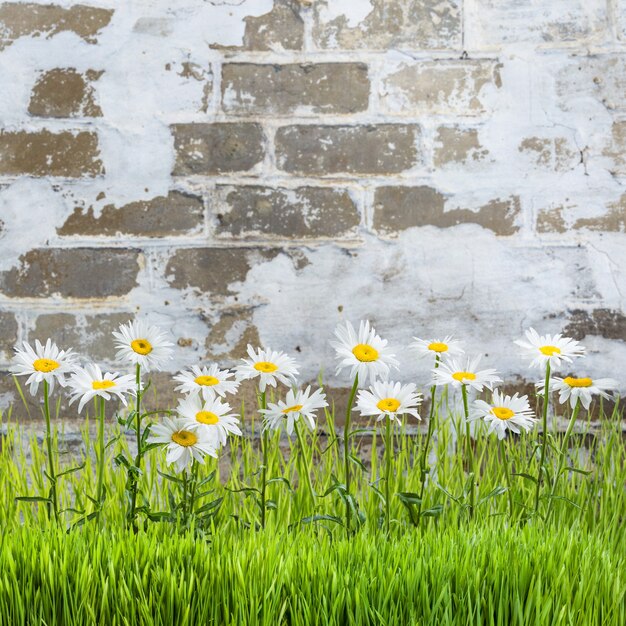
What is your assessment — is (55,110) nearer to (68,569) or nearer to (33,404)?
(33,404)

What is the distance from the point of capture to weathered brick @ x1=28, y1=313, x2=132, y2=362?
72.4 inches

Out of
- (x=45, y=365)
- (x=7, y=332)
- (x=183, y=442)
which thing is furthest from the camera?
(x=7, y=332)

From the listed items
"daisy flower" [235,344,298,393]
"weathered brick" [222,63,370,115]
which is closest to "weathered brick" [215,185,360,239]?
"weathered brick" [222,63,370,115]

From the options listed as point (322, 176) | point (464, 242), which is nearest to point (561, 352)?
point (464, 242)

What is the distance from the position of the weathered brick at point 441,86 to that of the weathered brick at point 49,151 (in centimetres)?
70

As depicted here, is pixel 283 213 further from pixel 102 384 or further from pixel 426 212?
pixel 102 384

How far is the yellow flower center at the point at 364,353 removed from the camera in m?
1.26

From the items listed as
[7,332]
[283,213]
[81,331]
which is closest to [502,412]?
[283,213]

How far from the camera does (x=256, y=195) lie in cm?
185

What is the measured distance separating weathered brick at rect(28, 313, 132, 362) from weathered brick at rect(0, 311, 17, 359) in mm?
40

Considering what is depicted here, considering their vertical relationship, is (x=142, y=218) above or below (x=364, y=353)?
above

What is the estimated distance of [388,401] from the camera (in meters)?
1.31

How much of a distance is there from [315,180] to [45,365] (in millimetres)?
799

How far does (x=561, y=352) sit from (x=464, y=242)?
55 centimetres
